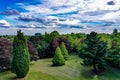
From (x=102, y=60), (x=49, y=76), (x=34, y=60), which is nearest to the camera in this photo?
(x=49, y=76)

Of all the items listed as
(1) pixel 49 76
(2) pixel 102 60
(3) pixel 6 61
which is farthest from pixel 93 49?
(3) pixel 6 61

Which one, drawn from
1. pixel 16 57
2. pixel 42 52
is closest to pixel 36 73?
pixel 16 57

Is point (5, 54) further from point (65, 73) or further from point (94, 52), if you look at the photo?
point (94, 52)

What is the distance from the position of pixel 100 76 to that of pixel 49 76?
10.9 m

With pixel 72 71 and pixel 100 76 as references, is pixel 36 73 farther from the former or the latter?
pixel 100 76

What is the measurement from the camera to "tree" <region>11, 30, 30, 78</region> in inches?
1667

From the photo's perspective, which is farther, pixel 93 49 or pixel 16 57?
pixel 93 49

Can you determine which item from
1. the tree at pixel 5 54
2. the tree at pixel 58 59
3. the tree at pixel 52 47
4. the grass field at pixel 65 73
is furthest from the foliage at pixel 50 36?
the tree at pixel 5 54

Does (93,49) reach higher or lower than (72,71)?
higher

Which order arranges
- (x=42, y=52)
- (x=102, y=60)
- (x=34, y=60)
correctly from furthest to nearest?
(x=42, y=52) < (x=34, y=60) < (x=102, y=60)

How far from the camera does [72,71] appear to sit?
49.8 meters

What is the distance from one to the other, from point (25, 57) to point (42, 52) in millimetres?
24348

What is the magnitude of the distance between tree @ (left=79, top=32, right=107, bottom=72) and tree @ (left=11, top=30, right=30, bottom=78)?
13.4m

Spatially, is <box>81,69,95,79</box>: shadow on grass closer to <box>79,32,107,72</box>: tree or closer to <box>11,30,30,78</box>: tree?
<box>79,32,107,72</box>: tree
